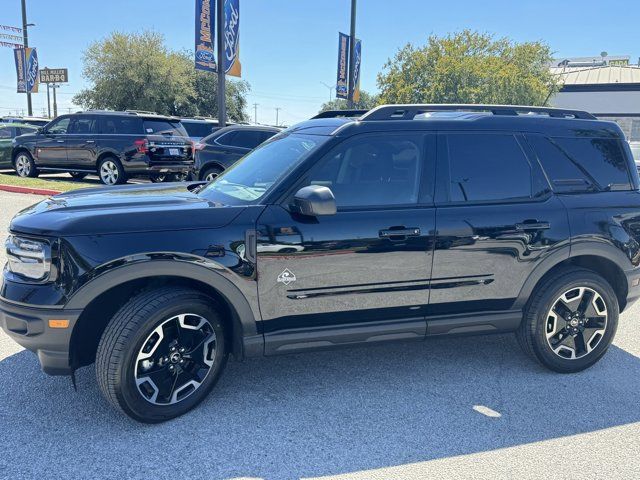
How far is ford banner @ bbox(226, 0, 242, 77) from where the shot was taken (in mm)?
15016

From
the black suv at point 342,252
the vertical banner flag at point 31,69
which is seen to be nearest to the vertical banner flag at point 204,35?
the black suv at point 342,252

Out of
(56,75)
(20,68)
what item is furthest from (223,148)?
(56,75)

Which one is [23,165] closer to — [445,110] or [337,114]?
[337,114]

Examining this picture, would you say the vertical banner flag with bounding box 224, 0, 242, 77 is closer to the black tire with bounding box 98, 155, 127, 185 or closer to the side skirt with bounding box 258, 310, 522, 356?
the black tire with bounding box 98, 155, 127, 185

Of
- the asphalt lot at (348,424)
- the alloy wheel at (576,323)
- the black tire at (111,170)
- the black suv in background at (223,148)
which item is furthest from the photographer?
the black tire at (111,170)

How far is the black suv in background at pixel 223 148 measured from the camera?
12.1m

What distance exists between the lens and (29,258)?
293cm

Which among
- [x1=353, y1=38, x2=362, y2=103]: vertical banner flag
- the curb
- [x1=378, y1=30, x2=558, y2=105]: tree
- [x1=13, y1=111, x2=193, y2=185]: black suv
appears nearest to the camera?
the curb

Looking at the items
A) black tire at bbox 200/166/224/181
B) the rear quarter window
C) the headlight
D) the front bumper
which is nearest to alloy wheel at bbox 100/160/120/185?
black tire at bbox 200/166/224/181

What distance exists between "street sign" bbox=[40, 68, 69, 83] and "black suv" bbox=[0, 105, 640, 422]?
56103 millimetres

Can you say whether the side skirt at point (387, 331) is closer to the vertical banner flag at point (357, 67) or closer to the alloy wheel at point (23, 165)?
the alloy wheel at point (23, 165)

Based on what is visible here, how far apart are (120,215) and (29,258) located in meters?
0.55

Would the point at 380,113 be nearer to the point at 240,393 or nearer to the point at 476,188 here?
the point at 476,188

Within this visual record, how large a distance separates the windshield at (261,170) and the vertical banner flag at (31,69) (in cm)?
3199
